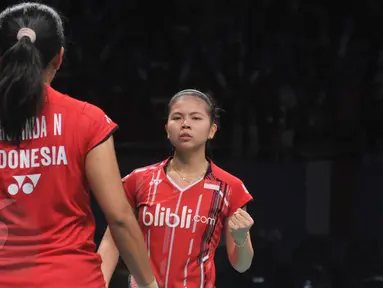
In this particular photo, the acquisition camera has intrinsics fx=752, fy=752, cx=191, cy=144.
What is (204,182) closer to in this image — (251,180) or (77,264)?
(77,264)

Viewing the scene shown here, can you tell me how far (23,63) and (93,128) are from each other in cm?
19

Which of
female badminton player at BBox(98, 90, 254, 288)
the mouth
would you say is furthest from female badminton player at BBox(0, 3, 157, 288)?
the mouth

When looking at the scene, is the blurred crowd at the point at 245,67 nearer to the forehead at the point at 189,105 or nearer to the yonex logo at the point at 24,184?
the forehead at the point at 189,105

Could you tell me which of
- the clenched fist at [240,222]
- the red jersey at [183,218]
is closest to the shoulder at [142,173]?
the red jersey at [183,218]

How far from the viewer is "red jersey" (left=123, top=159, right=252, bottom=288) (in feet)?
7.57

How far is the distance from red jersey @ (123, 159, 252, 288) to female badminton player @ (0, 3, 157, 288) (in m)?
0.78

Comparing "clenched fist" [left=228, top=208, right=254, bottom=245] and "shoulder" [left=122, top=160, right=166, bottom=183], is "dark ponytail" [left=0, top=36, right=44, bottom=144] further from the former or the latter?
"shoulder" [left=122, top=160, right=166, bottom=183]

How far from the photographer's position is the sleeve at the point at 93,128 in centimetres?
151

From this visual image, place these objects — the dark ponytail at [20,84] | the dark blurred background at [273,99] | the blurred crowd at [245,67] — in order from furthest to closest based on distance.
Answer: the blurred crowd at [245,67] → the dark blurred background at [273,99] → the dark ponytail at [20,84]

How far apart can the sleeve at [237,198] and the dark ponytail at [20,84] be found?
1.03m

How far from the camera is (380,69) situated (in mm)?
5395

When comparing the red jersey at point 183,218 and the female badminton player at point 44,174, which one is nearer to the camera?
the female badminton player at point 44,174

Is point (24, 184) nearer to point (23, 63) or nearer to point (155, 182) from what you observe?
point (23, 63)

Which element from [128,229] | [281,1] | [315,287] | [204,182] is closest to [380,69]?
[281,1]
